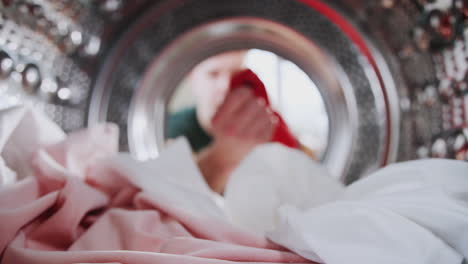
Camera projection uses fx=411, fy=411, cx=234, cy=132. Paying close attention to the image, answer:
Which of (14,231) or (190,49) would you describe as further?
(190,49)

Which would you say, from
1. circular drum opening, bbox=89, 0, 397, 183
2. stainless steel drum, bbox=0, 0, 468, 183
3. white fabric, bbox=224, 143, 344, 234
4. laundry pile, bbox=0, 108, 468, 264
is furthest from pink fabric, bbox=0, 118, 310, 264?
circular drum opening, bbox=89, 0, 397, 183

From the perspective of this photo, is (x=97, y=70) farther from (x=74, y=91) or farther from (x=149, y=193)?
(x=149, y=193)

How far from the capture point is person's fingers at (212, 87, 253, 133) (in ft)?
2.94

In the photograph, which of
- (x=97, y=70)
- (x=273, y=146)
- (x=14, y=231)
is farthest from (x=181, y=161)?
(x=97, y=70)

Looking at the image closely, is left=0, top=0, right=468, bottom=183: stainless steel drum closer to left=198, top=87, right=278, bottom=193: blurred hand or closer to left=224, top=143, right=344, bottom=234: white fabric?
left=198, top=87, right=278, bottom=193: blurred hand

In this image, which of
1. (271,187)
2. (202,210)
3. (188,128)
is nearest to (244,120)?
(188,128)

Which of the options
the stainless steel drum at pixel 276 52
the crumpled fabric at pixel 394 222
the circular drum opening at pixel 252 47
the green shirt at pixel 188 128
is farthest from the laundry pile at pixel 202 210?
the green shirt at pixel 188 128

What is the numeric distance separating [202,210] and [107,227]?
0.09m

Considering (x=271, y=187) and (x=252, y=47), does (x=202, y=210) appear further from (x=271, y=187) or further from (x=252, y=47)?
(x=252, y=47)

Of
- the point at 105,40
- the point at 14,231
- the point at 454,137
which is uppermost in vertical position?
the point at 105,40

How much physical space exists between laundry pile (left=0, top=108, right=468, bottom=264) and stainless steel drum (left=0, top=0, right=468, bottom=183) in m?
0.20

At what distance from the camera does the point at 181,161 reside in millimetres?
550

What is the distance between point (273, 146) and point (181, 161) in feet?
0.42

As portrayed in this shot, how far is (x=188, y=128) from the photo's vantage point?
983 millimetres
